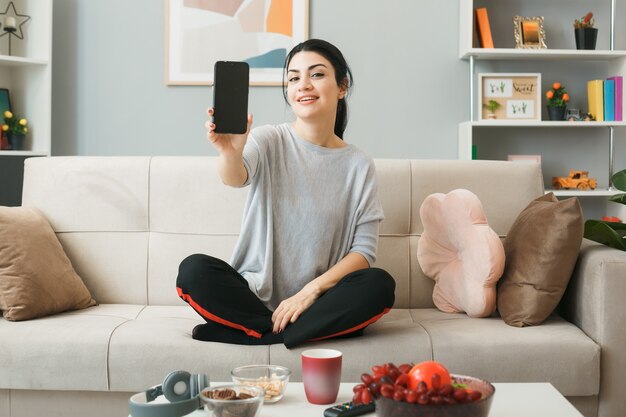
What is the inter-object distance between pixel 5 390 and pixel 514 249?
1.47 m

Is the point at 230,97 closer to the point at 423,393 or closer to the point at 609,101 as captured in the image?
the point at 423,393

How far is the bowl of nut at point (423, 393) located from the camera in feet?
3.56

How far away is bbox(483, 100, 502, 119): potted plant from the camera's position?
366 centimetres

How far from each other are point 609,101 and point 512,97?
0.46m

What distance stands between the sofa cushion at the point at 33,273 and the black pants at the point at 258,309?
1.44 feet

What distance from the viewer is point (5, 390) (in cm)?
198

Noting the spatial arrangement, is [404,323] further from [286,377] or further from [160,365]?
[286,377]

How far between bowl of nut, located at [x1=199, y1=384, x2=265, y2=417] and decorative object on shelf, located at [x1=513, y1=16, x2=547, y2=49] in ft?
9.37

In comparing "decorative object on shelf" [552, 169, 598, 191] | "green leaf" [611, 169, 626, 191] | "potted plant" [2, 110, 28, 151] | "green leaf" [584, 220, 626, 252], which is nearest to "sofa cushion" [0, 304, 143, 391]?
"green leaf" [584, 220, 626, 252]

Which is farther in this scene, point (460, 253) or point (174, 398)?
point (460, 253)

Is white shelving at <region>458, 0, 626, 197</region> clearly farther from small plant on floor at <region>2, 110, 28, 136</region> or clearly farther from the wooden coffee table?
the wooden coffee table

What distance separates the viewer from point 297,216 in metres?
2.18

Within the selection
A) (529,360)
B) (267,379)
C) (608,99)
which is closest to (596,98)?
(608,99)

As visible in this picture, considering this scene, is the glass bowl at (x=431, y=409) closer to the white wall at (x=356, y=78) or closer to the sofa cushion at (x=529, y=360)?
the sofa cushion at (x=529, y=360)
